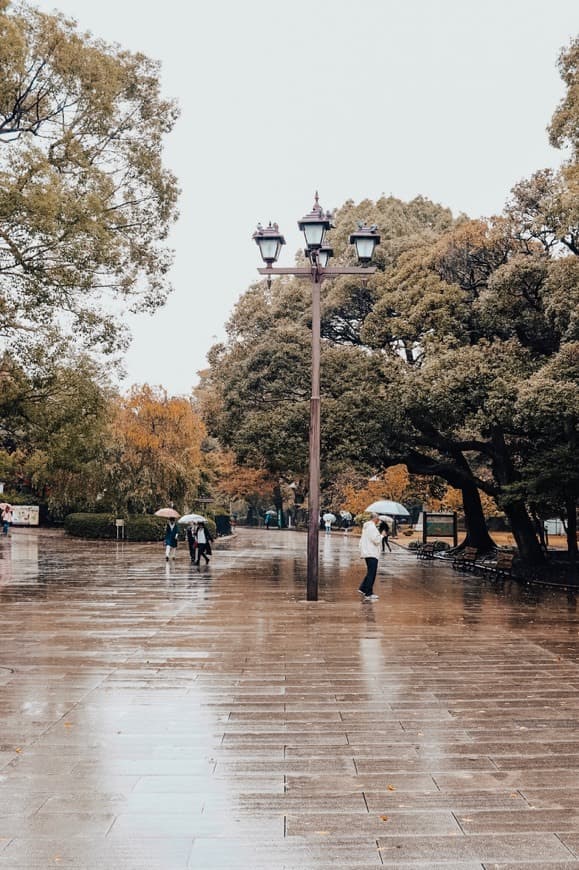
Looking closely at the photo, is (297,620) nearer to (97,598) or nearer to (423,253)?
(97,598)

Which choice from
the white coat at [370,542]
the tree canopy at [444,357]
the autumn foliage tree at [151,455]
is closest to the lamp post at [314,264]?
the white coat at [370,542]

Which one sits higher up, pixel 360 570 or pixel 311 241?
pixel 311 241

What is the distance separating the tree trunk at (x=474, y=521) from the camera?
30.2m

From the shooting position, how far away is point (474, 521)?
30.5 m

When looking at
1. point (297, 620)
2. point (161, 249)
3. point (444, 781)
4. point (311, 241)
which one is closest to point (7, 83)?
point (161, 249)

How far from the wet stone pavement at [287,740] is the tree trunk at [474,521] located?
15960mm

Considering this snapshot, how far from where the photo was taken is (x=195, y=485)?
39688 mm

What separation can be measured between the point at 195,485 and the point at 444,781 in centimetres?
3448

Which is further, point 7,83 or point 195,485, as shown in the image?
point 195,485

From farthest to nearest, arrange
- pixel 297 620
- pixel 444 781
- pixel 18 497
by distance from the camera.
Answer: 1. pixel 18 497
2. pixel 297 620
3. pixel 444 781

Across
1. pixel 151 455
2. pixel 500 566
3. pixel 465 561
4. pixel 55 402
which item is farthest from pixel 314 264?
pixel 151 455

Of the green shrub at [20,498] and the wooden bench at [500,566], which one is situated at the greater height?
the green shrub at [20,498]

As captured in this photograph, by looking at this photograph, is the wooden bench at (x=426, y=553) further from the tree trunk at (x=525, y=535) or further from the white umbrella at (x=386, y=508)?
the white umbrella at (x=386, y=508)

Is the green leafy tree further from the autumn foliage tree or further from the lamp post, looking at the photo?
the autumn foliage tree
